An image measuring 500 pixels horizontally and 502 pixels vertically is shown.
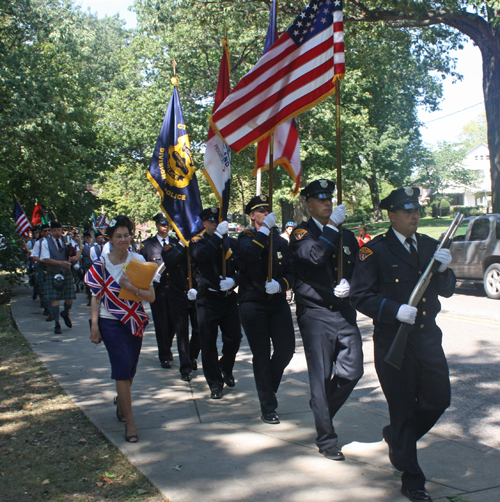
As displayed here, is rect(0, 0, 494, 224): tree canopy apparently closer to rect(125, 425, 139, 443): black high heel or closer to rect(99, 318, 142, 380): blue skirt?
rect(99, 318, 142, 380): blue skirt

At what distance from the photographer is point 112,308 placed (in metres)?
5.07

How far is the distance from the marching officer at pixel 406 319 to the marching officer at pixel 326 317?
1.58 feet

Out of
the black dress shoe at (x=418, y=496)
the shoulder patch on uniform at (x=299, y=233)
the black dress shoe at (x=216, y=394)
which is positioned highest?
the shoulder patch on uniform at (x=299, y=233)

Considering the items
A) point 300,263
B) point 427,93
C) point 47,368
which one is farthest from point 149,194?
point 300,263

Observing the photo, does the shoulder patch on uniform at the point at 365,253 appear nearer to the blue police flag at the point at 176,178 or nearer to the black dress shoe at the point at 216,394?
the black dress shoe at the point at 216,394

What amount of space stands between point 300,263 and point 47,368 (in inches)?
164

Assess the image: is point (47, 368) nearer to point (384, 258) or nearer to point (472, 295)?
point (384, 258)

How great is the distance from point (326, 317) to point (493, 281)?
1069cm

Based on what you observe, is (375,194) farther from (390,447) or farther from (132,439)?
(390,447)

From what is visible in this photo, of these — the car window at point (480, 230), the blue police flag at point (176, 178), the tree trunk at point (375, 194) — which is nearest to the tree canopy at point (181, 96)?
the tree trunk at point (375, 194)

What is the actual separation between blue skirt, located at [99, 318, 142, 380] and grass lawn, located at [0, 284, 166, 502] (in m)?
0.55

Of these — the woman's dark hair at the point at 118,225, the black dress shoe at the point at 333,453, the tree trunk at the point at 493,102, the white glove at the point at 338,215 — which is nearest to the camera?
the black dress shoe at the point at 333,453

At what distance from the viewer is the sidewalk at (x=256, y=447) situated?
392 centimetres

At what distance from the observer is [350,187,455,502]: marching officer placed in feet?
12.7
